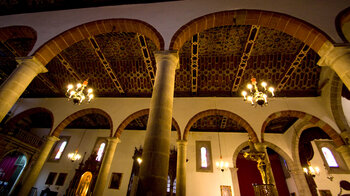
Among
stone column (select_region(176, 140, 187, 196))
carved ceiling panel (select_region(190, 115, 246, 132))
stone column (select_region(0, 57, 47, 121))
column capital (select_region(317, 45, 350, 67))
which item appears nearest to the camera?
column capital (select_region(317, 45, 350, 67))

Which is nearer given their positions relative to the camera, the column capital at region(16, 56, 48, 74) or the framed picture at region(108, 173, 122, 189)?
the column capital at region(16, 56, 48, 74)

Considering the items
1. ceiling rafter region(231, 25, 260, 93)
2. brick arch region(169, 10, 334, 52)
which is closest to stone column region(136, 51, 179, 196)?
brick arch region(169, 10, 334, 52)

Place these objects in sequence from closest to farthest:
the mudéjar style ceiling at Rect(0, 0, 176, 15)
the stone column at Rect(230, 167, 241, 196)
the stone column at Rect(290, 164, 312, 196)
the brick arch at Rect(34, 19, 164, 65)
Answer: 1. the brick arch at Rect(34, 19, 164, 65)
2. the mudéjar style ceiling at Rect(0, 0, 176, 15)
3. the stone column at Rect(290, 164, 312, 196)
4. the stone column at Rect(230, 167, 241, 196)

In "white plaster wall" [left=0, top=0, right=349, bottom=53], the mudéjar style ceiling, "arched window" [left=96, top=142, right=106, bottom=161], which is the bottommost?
"arched window" [left=96, top=142, right=106, bottom=161]

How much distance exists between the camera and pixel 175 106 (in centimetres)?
843

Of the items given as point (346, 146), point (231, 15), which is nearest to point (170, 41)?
point (231, 15)

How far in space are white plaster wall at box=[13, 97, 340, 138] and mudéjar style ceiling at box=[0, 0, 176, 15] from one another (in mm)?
4720

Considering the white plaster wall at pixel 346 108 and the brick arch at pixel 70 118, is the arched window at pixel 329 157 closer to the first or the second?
the white plaster wall at pixel 346 108

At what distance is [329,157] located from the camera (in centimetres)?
1027

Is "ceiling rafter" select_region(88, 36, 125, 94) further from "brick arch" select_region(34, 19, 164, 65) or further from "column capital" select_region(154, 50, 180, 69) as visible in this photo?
"column capital" select_region(154, 50, 180, 69)

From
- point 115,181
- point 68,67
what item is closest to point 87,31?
point 68,67

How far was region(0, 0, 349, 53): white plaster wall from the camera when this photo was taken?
4.44 metres

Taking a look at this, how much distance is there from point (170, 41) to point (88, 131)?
437 inches

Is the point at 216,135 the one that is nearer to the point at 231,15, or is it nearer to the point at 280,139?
the point at 280,139
